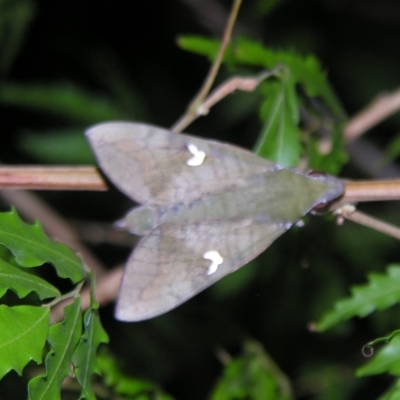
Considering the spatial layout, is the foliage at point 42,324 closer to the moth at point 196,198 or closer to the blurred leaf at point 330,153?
the moth at point 196,198

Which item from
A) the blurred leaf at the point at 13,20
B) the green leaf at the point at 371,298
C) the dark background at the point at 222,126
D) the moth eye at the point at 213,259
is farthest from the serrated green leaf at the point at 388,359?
the blurred leaf at the point at 13,20

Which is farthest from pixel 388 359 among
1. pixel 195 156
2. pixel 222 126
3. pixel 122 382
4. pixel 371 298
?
pixel 222 126

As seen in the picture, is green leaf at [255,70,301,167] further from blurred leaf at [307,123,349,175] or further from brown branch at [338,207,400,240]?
brown branch at [338,207,400,240]

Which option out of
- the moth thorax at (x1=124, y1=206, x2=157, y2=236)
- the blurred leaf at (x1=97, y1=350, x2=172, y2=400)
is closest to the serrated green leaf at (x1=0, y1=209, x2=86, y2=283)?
the moth thorax at (x1=124, y1=206, x2=157, y2=236)

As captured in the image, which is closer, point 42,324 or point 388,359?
point 42,324

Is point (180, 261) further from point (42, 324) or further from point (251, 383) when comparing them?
point (251, 383)

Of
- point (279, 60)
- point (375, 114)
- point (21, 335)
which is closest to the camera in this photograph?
point (21, 335)
